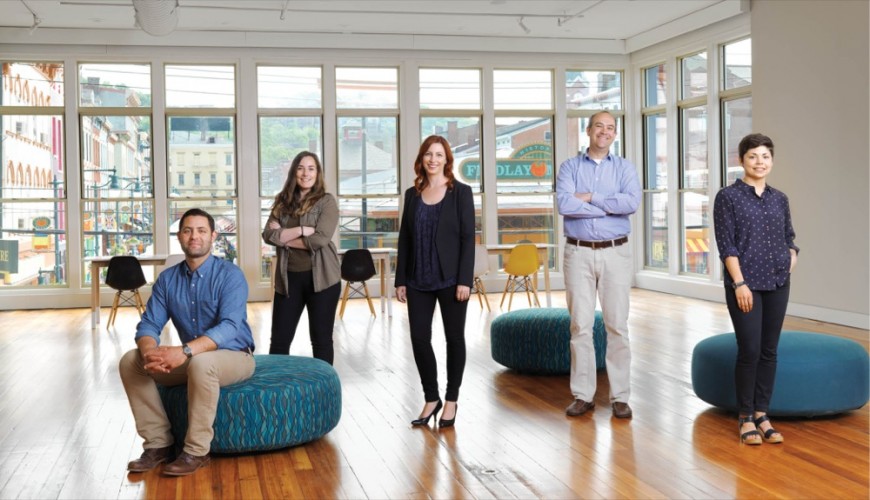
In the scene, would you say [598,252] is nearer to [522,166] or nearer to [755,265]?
[755,265]

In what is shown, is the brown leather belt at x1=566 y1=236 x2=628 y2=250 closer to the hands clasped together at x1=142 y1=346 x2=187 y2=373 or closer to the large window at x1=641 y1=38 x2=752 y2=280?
the hands clasped together at x1=142 y1=346 x2=187 y2=373

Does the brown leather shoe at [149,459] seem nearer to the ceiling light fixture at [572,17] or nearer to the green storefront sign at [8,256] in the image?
the ceiling light fixture at [572,17]

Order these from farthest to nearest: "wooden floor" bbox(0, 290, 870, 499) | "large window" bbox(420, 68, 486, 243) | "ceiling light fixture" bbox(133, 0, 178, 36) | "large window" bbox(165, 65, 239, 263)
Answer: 1. "large window" bbox(420, 68, 486, 243)
2. "large window" bbox(165, 65, 239, 263)
3. "ceiling light fixture" bbox(133, 0, 178, 36)
4. "wooden floor" bbox(0, 290, 870, 499)

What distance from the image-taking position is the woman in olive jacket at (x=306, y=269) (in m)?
5.80

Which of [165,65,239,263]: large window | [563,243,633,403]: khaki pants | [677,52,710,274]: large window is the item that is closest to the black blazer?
[563,243,633,403]: khaki pants

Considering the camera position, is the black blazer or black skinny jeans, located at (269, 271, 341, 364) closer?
the black blazer

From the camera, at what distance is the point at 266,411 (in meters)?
4.79

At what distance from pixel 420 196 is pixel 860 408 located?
2884 millimetres

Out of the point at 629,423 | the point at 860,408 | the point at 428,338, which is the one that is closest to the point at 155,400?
the point at 428,338

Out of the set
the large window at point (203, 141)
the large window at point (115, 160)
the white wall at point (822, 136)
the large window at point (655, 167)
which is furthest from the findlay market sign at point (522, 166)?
the large window at point (115, 160)

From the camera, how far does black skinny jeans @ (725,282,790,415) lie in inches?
193

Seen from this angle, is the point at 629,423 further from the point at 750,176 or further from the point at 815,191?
the point at 815,191

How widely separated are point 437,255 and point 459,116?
32.1ft

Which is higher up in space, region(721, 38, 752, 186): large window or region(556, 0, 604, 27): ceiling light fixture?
region(556, 0, 604, 27): ceiling light fixture
